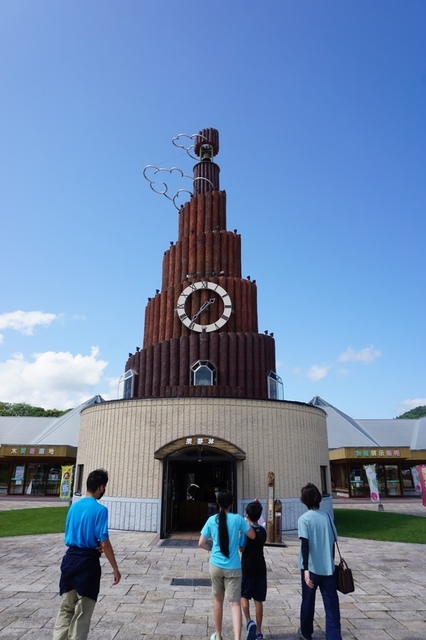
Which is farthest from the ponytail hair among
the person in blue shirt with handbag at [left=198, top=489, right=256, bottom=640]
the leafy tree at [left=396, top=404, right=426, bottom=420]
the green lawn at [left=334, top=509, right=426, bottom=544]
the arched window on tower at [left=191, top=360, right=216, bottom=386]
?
the leafy tree at [left=396, top=404, right=426, bottom=420]

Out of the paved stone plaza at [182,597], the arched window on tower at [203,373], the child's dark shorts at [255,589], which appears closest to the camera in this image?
the child's dark shorts at [255,589]

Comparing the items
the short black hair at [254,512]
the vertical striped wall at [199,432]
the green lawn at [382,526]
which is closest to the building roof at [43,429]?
the vertical striped wall at [199,432]

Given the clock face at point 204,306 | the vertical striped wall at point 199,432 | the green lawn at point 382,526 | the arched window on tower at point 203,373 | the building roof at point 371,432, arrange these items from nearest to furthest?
the green lawn at point 382,526, the vertical striped wall at point 199,432, the arched window on tower at point 203,373, the clock face at point 204,306, the building roof at point 371,432

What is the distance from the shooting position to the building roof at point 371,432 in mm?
40156

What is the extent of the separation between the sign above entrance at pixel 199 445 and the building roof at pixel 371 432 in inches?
990

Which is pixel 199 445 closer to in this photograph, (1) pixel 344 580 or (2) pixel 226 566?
(2) pixel 226 566

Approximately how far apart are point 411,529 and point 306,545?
1579 centimetres

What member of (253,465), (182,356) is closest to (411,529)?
(253,465)

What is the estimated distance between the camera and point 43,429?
150 feet

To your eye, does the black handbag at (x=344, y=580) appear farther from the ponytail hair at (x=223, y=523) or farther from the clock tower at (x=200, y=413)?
the clock tower at (x=200, y=413)

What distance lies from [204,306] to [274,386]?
5.82 metres

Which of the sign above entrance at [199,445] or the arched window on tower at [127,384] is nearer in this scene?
the sign above entrance at [199,445]

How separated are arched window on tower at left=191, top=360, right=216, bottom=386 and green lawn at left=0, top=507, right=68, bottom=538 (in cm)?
895

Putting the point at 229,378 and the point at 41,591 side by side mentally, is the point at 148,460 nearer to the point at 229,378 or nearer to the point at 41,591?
the point at 229,378
